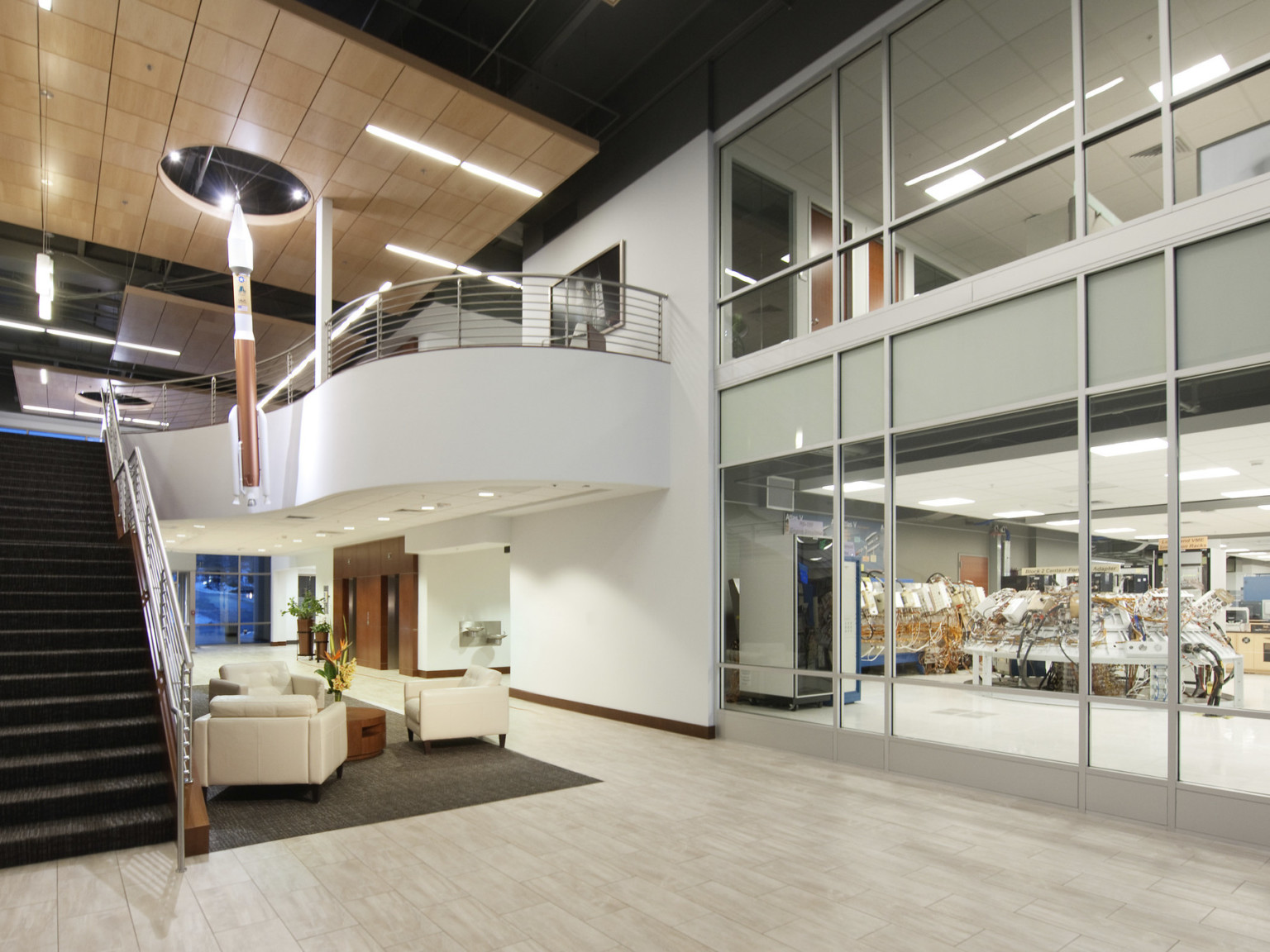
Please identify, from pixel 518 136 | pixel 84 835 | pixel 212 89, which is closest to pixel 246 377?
pixel 212 89

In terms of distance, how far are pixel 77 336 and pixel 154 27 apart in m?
11.1

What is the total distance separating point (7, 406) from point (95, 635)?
21.6 metres

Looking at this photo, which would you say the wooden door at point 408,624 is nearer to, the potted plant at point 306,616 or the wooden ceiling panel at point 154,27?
the potted plant at point 306,616

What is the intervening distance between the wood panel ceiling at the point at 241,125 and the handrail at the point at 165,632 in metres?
3.70

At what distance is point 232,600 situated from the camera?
28047 mm

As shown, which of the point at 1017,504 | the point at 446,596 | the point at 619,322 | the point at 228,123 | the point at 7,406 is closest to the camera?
the point at 1017,504

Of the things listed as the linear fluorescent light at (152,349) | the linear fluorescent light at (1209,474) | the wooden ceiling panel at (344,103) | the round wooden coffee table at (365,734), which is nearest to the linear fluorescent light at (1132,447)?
the linear fluorescent light at (1209,474)

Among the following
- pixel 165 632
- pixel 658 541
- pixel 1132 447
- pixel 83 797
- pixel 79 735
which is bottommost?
pixel 83 797

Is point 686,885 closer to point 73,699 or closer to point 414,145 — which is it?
point 73,699

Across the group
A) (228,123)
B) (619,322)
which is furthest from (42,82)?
(619,322)

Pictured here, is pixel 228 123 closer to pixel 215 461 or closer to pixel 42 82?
pixel 42 82

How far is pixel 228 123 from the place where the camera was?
8.70 meters

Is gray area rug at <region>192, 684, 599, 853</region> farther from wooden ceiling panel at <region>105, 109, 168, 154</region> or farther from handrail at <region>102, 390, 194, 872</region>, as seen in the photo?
wooden ceiling panel at <region>105, 109, 168, 154</region>

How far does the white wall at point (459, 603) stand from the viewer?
1570 cm
